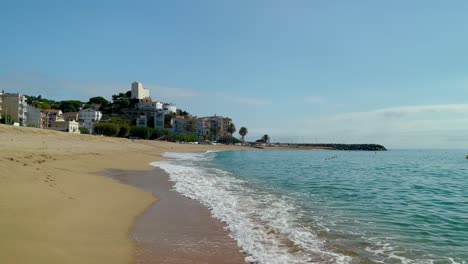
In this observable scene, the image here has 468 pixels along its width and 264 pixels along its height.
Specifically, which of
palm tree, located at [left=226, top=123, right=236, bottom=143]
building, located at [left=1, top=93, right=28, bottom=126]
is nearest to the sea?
building, located at [left=1, top=93, right=28, bottom=126]

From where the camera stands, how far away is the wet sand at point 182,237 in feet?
19.9

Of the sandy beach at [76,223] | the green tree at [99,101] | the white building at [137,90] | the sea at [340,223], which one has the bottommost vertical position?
the sea at [340,223]

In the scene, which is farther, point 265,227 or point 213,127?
point 213,127

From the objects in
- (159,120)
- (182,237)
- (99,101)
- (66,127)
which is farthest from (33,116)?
(182,237)

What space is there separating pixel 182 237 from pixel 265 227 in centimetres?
221

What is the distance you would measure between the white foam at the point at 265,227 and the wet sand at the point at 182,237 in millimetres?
316

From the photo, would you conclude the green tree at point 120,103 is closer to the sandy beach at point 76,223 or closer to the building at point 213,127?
the building at point 213,127

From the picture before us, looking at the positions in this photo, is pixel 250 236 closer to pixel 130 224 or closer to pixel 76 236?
pixel 130 224

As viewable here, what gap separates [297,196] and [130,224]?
7642 millimetres

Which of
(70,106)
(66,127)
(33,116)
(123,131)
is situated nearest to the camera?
(66,127)

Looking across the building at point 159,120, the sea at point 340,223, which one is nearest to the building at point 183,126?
the building at point 159,120

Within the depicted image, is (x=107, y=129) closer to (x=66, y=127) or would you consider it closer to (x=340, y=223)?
(x=66, y=127)

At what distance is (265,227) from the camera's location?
864 cm

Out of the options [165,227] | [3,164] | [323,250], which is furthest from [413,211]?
[3,164]
